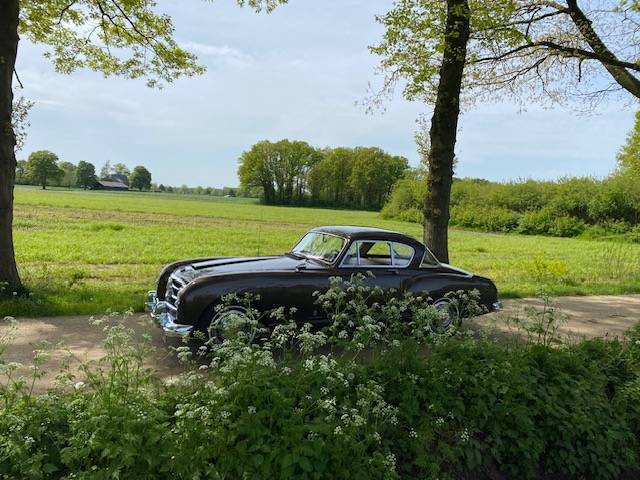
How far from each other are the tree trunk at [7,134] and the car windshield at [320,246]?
14.8ft

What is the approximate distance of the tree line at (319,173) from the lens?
8744cm

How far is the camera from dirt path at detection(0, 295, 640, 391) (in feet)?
16.1

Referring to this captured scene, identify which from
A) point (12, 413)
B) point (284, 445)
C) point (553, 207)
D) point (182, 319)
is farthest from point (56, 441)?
point (553, 207)

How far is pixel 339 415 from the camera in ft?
10.4

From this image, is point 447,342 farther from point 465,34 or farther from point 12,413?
point 465,34

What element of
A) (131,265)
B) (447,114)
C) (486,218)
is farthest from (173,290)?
(486,218)

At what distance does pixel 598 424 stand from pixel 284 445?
2717mm

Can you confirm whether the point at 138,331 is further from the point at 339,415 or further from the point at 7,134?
the point at 339,415

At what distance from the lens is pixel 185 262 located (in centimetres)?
625

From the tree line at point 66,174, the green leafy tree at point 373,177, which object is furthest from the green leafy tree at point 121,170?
the green leafy tree at point 373,177

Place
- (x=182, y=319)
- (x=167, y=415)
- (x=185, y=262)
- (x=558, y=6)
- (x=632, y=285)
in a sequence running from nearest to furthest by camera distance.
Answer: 1. (x=167, y=415)
2. (x=182, y=319)
3. (x=185, y=262)
4. (x=558, y=6)
5. (x=632, y=285)

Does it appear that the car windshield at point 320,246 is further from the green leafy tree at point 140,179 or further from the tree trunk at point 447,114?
the green leafy tree at point 140,179

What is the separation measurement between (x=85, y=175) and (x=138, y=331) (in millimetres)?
122441

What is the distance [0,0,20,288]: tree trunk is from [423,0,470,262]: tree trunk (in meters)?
7.07
